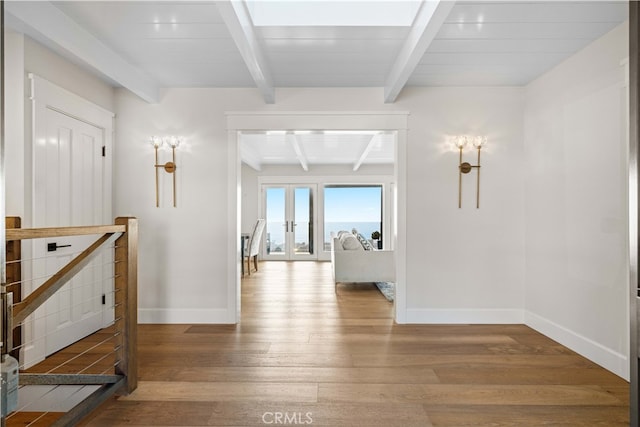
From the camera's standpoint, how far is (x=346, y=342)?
10.5ft

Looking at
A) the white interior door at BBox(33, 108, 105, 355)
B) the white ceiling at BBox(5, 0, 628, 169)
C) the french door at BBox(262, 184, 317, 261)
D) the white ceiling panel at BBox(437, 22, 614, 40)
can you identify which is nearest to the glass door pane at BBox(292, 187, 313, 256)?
the french door at BBox(262, 184, 317, 261)

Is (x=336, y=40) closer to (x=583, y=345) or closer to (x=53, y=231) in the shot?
(x=53, y=231)

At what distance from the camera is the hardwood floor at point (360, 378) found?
2.06 m

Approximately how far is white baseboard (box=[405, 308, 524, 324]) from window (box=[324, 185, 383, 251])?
5.65m

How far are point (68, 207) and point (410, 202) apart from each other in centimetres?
311

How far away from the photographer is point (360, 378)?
251 centimetres

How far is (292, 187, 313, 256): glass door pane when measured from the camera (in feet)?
30.9

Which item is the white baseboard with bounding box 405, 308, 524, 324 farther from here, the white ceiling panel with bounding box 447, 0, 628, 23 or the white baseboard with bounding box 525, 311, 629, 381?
the white ceiling panel with bounding box 447, 0, 628, 23

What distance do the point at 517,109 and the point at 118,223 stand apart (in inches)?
146

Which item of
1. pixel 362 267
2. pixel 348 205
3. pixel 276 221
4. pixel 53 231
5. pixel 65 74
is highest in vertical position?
pixel 65 74

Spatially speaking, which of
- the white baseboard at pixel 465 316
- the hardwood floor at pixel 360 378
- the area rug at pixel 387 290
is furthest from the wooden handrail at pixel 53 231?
the area rug at pixel 387 290

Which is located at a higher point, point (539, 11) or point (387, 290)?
point (539, 11)

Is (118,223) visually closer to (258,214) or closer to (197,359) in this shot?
(197,359)

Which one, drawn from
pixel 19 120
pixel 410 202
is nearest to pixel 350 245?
pixel 410 202
